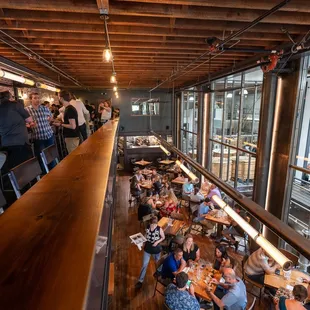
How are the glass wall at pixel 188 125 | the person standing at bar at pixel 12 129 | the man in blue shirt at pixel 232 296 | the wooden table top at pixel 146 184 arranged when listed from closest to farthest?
1. the person standing at bar at pixel 12 129
2. the man in blue shirt at pixel 232 296
3. the wooden table top at pixel 146 184
4. the glass wall at pixel 188 125

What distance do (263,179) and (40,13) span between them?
17.3 ft

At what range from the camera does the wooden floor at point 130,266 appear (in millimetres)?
4531

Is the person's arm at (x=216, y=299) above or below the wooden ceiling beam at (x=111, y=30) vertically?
below

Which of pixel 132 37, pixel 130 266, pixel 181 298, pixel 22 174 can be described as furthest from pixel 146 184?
pixel 22 174

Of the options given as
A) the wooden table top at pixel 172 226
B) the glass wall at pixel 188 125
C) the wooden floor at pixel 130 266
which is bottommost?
the wooden floor at pixel 130 266

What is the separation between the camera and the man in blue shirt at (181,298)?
136 inches

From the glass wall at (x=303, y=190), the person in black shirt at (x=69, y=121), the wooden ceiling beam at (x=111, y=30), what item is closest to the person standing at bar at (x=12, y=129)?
the person in black shirt at (x=69, y=121)

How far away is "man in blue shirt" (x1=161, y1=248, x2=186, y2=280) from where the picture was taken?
14.5ft

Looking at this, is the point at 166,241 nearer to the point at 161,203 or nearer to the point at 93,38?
the point at 161,203

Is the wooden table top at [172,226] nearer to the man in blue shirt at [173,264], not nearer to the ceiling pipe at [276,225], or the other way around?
the man in blue shirt at [173,264]

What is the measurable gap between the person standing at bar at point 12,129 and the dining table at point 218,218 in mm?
5249

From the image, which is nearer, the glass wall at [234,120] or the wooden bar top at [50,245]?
the wooden bar top at [50,245]

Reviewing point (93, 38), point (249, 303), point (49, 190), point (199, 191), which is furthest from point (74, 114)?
point (199, 191)

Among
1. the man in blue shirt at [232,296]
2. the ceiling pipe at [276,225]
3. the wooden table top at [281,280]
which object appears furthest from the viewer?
the wooden table top at [281,280]
